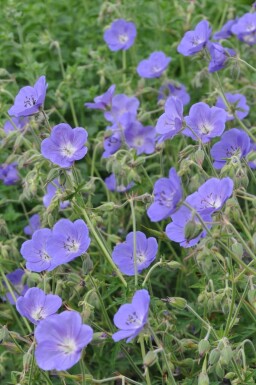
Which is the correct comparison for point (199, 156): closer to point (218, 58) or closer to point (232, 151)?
point (232, 151)

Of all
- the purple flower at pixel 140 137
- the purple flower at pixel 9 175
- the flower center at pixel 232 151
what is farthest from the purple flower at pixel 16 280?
the flower center at pixel 232 151

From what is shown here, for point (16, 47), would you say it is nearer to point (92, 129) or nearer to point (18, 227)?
point (92, 129)

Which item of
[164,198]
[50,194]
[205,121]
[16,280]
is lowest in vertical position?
[16,280]

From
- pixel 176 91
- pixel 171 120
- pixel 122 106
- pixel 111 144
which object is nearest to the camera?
pixel 171 120

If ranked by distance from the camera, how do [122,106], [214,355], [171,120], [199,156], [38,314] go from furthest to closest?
[122,106]
[171,120]
[199,156]
[38,314]
[214,355]

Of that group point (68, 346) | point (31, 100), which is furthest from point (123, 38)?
point (68, 346)

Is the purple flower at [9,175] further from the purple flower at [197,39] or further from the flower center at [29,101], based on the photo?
the purple flower at [197,39]

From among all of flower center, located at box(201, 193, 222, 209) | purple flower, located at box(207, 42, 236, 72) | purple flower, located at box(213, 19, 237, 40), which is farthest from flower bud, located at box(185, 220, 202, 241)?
purple flower, located at box(213, 19, 237, 40)
